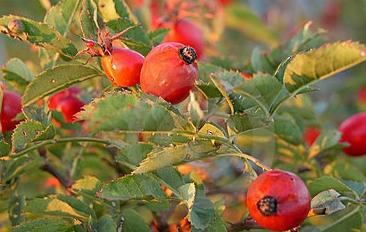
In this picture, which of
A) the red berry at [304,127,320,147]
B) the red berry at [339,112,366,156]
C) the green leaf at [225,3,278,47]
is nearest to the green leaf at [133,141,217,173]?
the red berry at [339,112,366,156]

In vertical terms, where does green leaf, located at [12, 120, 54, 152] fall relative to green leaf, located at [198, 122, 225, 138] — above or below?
above

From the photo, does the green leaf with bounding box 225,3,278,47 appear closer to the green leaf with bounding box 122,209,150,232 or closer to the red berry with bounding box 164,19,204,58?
the red berry with bounding box 164,19,204,58

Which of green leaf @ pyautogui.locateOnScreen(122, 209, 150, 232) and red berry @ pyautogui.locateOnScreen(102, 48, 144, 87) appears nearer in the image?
red berry @ pyautogui.locateOnScreen(102, 48, 144, 87)

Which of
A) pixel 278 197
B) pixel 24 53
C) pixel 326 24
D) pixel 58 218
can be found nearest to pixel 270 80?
pixel 278 197

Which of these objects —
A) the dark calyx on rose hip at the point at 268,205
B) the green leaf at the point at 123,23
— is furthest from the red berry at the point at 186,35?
the dark calyx on rose hip at the point at 268,205

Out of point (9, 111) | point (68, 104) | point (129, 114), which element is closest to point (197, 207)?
point (129, 114)

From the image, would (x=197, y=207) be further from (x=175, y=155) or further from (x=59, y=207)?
(x=59, y=207)
